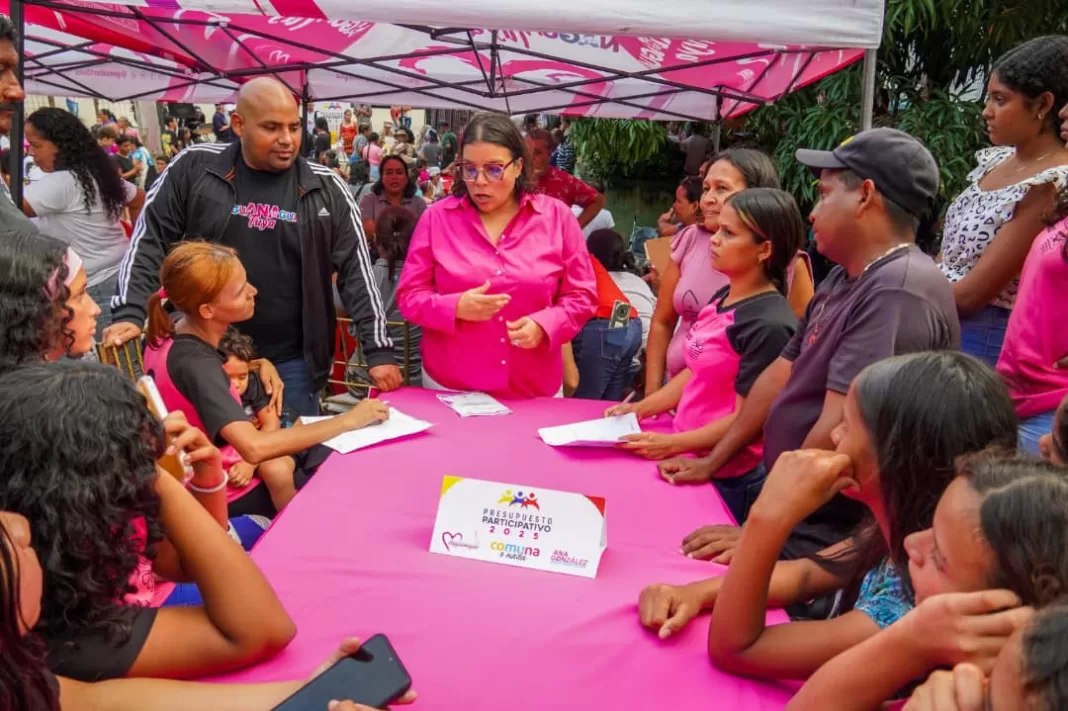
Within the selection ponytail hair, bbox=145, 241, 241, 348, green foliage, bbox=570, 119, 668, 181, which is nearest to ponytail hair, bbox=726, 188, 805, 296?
ponytail hair, bbox=145, 241, 241, 348

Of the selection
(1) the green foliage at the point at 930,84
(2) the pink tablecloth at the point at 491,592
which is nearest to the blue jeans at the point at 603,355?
(2) the pink tablecloth at the point at 491,592

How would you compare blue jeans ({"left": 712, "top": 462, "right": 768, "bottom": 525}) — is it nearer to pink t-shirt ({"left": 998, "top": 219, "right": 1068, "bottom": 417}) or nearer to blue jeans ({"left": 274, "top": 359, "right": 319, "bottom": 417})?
pink t-shirt ({"left": 998, "top": 219, "right": 1068, "bottom": 417})

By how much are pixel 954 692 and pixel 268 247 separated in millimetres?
2546

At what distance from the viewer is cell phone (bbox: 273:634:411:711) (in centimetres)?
112

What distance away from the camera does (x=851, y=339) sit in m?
1.64

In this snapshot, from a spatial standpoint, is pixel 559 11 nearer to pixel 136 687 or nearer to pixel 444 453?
pixel 444 453

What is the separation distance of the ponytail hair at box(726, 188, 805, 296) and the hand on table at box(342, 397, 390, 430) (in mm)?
1159

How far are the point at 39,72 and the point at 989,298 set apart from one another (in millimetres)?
7038

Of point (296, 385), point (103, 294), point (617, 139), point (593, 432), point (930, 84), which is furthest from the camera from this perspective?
point (617, 139)

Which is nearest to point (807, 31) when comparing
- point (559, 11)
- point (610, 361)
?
point (559, 11)

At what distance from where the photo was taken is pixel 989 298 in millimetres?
2461

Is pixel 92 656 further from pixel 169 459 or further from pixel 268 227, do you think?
pixel 268 227

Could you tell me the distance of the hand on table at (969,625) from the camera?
2.81 ft

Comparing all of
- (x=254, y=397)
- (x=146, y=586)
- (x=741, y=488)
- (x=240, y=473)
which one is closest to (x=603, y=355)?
(x=741, y=488)
